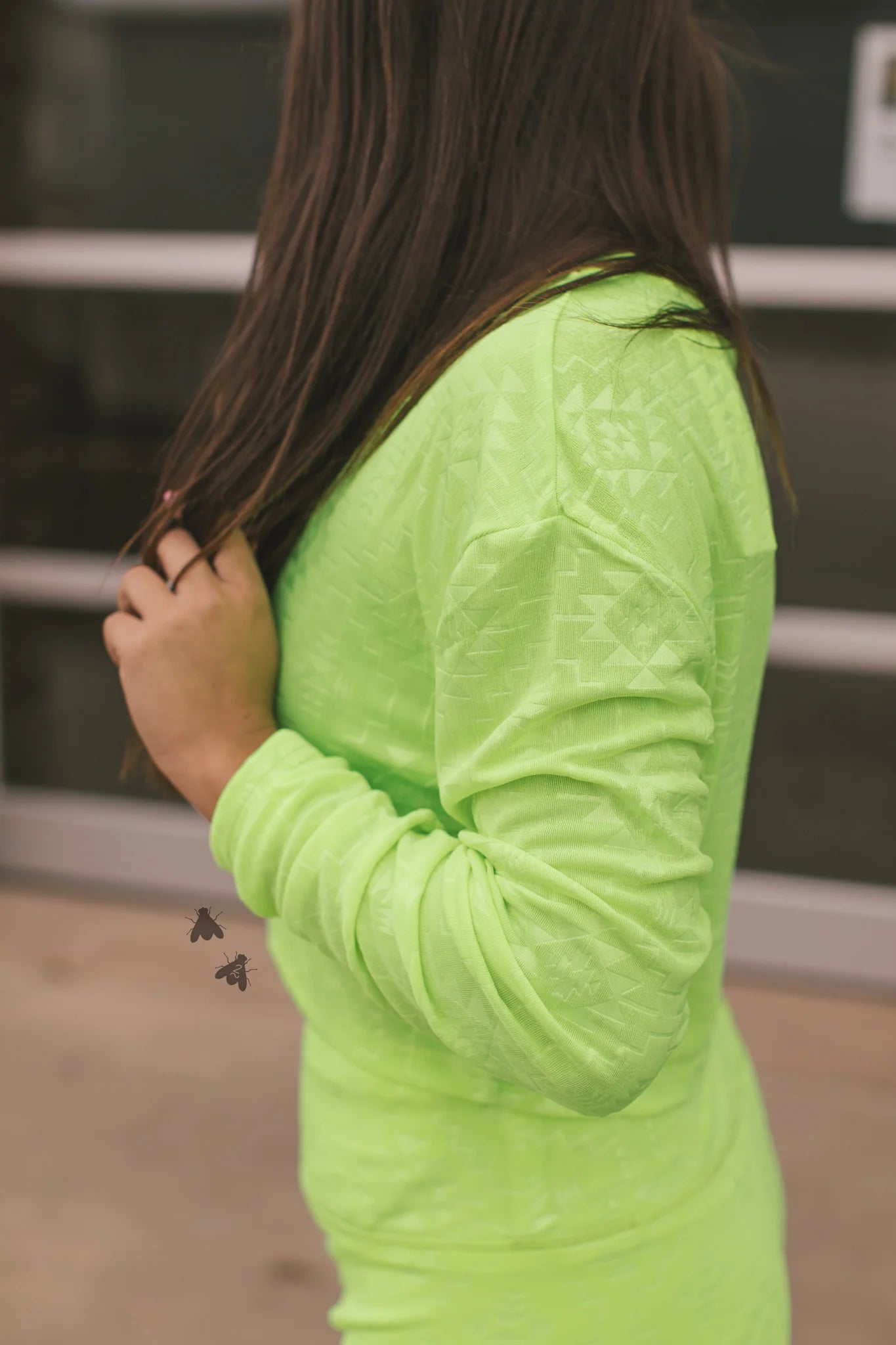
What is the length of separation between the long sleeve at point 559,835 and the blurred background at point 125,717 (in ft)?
4.09

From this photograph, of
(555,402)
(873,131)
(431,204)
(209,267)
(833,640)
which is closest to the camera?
(555,402)

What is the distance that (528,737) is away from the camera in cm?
52

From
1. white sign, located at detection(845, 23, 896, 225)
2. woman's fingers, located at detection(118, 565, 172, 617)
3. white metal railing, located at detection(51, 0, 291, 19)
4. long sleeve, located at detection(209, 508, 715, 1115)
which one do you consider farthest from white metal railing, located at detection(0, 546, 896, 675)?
long sleeve, located at detection(209, 508, 715, 1115)

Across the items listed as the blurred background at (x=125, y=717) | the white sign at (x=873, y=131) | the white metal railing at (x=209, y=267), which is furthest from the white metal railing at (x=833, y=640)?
the white sign at (x=873, y=131)

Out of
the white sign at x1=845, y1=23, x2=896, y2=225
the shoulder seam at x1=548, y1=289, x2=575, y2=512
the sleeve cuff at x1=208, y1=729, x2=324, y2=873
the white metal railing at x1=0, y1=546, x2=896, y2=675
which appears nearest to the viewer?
the shoulder seam at x1=548, y1=289, x2=575, y2=512

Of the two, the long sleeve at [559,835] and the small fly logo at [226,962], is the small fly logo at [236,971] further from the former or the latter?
the long sleeve at [559,835]

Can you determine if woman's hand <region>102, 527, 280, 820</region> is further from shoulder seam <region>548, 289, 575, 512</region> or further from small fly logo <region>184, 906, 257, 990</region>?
shoulder seam <region>548, 289, 575, 512</region>

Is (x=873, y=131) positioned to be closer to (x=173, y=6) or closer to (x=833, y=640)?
(x=833, y=640)

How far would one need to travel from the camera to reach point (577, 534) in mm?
506

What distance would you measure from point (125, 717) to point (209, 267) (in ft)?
3.22

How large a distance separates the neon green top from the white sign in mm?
1804

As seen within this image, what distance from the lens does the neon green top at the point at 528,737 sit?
0.51m

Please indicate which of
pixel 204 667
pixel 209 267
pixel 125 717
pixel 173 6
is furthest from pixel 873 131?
pixel 204 667

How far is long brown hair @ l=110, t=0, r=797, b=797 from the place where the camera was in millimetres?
606
